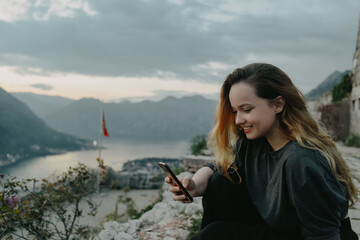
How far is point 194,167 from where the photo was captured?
291 inches

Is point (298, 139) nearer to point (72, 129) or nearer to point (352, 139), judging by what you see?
point (352, 139)

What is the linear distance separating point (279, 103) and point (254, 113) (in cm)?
15

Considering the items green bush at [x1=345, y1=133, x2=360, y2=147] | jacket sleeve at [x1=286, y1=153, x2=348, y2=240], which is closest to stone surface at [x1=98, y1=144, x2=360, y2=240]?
jacket sleeve at [x1=286, y1=153, x2=348, y2=240]

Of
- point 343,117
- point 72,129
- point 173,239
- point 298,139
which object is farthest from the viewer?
point 72,129

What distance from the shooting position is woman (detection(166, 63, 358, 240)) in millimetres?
1438

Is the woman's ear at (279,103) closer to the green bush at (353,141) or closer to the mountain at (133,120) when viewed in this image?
the green bush at (353,141)

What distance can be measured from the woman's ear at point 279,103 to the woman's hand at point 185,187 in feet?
2.17

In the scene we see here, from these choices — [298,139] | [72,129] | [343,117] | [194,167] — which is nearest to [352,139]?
[343,117]

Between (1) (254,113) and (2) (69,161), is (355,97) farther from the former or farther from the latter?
(1) (254,113)

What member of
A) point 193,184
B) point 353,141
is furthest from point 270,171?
point 353,141

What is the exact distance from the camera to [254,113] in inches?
67.6

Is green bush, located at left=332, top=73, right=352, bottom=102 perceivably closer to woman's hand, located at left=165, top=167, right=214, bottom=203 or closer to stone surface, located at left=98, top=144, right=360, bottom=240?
stone surface, located at left=98, top=144, right=360, bottom=240

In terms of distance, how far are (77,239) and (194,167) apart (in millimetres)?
3356

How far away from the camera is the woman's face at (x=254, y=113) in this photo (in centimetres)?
171
